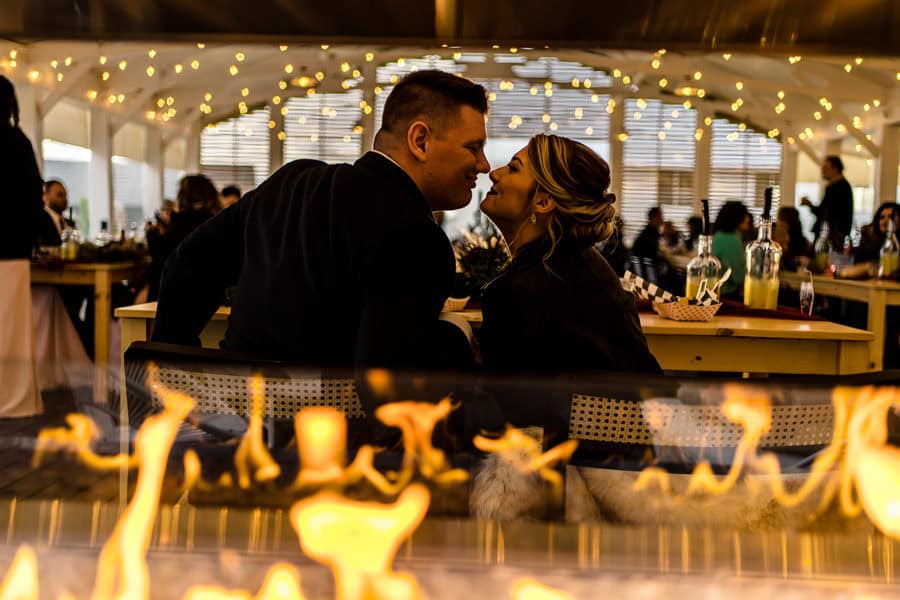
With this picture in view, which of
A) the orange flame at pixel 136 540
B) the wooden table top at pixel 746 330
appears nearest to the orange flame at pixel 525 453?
the orange flame at pixel 136 540

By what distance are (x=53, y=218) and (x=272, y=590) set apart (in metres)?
5.71

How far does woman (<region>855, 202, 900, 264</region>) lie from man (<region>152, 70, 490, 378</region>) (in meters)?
4.30

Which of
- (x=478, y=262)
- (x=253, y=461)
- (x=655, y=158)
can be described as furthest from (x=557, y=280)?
(x=655, y=158)

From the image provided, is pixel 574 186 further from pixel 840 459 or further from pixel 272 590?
pixel 272 590

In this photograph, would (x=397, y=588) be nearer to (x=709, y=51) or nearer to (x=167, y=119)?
(x=709, y=51)

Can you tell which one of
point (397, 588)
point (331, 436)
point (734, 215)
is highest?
point (734, 215)

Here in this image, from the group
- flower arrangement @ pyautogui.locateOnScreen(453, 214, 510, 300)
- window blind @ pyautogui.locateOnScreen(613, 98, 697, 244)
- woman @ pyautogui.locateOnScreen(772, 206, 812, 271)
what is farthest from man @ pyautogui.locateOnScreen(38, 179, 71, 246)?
window blind @ pyautogui.locateOnScreen(613, 98, 697, 244)

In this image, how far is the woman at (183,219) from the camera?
529 centimetres

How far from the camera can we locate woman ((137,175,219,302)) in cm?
529

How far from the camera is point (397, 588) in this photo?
96 cm

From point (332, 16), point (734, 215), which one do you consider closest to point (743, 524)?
point (332, 16)

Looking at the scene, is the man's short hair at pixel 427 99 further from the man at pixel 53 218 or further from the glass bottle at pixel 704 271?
the man at pixel 53 218

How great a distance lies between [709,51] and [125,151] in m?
16.9

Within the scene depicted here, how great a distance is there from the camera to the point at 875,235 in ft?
20.1
